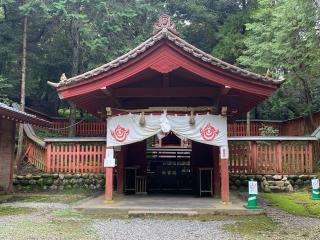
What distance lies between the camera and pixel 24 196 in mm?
11961

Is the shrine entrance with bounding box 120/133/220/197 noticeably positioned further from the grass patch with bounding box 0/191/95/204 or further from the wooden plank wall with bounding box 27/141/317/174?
the wooden plank wall with bounding box 27/141/317/174

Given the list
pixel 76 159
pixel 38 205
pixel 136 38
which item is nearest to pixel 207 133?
pixel 38 205

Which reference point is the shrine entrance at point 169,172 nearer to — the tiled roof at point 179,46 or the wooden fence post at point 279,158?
the wooden fence post at point 279,158

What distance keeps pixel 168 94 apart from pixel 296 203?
4.59m

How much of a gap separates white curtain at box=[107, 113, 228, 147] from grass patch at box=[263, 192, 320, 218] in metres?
2.42

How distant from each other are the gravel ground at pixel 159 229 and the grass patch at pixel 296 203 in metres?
2.56

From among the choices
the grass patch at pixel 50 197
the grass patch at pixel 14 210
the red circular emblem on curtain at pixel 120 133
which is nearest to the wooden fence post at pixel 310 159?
the red circular emblem on curtain at pixel 120 133

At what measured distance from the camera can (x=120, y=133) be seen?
9664 millimetres

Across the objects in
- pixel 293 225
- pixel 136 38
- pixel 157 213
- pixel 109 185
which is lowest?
pixel 293 225

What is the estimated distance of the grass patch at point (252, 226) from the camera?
22.4 feet

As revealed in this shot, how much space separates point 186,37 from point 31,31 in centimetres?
1014

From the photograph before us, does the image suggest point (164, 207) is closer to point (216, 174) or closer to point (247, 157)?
point (216, 174)

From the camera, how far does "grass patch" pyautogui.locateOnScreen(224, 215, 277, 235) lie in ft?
22.4

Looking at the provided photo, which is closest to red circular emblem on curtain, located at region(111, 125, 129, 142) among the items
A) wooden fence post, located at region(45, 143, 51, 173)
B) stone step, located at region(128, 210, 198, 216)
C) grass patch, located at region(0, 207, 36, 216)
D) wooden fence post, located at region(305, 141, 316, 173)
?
stone step, located at region(128, 210, 198, 216)
